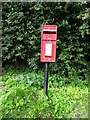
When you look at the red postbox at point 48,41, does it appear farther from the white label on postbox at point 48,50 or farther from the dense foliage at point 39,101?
the dense foliage at point 39,101

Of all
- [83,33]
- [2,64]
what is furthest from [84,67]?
[2,64]

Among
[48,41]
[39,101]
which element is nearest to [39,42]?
[48,41]

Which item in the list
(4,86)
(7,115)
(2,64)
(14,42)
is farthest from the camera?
(2,64)

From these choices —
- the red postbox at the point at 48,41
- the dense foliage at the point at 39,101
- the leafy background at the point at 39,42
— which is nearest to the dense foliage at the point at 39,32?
the leafy background at the point at 39,42

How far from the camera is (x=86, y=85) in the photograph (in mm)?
4180

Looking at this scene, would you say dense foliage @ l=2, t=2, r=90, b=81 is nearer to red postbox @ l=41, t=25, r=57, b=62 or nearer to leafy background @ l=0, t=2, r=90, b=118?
leafy background @ l=0, t=2, r=90, b=118

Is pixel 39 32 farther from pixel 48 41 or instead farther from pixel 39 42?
pixel 48 41

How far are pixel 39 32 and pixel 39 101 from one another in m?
1.98

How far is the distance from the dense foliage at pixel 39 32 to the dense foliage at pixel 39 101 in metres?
0.61

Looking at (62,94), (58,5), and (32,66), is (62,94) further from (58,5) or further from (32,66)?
(58,5)

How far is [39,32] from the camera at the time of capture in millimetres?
4137

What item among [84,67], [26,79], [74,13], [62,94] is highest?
[74,13]

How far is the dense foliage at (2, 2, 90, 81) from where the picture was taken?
4043 millimetres

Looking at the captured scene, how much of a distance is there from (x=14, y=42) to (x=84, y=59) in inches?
84.6
